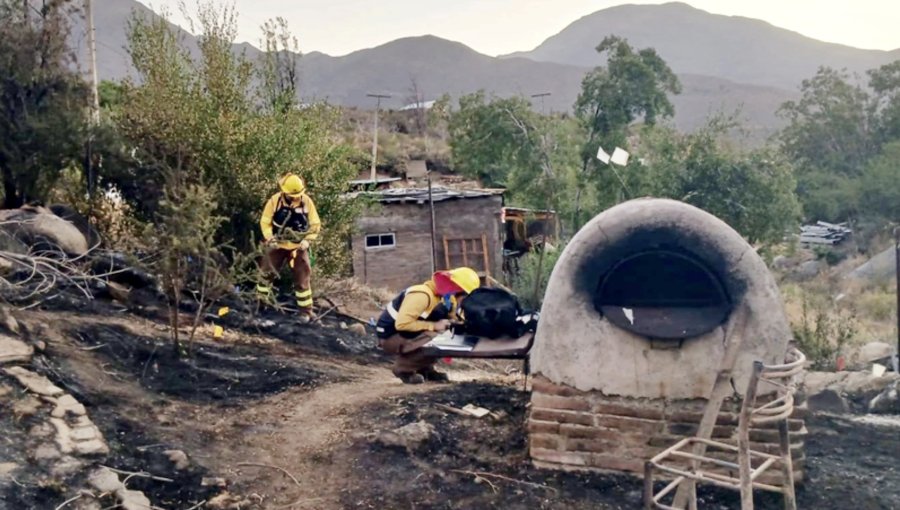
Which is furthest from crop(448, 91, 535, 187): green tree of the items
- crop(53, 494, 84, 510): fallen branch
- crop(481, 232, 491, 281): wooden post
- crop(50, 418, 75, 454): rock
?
crop(53, 494, 84, 510): fallen branch

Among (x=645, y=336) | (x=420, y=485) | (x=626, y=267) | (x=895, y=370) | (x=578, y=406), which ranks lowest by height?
(x=895, y=370)

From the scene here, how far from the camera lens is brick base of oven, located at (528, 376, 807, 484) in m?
5.94

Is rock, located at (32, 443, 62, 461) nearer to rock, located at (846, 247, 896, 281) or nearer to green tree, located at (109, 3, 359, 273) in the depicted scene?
green tree, located at (109, 3, 359, 273)

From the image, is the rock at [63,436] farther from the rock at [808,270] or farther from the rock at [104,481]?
the rock at [808,270]

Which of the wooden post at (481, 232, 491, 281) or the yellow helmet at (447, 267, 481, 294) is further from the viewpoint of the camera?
the wooden post at (481, 232, 491, 281)

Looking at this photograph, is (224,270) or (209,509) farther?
(224,270)

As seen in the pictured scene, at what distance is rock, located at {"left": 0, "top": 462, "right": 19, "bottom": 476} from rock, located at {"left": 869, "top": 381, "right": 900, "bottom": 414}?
9.05 meters

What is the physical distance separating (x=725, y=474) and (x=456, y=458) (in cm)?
180

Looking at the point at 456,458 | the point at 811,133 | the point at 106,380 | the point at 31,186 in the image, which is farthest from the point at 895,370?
the point at 811,133

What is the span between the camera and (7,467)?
18.2 feet

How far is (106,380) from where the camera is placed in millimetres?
7301

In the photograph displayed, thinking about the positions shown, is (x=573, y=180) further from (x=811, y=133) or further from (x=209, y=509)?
(x=209, y=509)

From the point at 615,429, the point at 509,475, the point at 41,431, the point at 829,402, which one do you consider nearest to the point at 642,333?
the point at 615,429

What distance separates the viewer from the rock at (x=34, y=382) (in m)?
6.61
